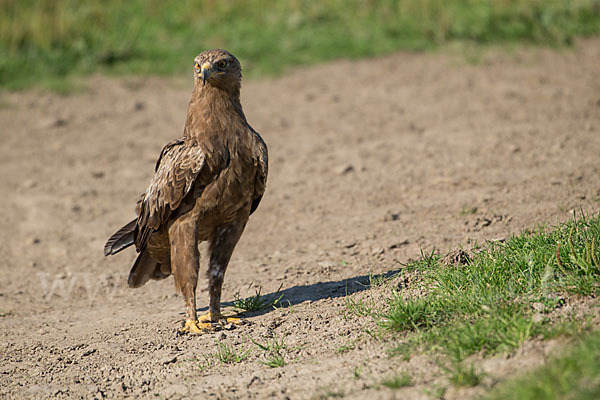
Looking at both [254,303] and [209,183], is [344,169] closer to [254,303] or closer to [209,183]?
[254,303]

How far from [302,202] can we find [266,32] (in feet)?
17.4

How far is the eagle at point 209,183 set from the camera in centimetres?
473

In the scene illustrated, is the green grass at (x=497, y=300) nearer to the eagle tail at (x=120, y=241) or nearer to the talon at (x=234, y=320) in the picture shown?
the talon at (x=234, y=320)

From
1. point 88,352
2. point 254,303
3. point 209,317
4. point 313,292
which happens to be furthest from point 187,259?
point 313,292

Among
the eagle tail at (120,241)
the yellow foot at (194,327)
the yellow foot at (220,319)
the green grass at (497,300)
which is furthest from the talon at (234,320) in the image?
the eagle tail at (120,241)

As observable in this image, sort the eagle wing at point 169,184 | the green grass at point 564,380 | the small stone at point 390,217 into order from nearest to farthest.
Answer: the green grass at point 564,380, the eagle wing at point 169,184, the small stone at point 390,217

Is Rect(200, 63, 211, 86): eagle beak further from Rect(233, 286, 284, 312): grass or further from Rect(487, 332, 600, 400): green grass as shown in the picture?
Rect(487, 332, 600, 400): green grass

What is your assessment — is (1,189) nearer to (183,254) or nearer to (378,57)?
(183,254)

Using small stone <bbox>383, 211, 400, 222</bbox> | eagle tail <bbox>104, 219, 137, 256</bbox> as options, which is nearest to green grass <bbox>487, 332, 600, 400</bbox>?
eagle tail <bbox>104, 219, 137, 256</bbox>

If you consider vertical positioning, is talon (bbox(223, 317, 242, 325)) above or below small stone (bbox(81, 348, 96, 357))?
above

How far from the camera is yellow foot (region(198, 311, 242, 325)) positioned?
15.8 ft

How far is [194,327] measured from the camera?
4.75m

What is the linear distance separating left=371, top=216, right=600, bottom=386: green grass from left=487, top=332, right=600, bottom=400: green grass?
32 cm

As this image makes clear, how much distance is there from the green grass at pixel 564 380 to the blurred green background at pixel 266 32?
8042mm
